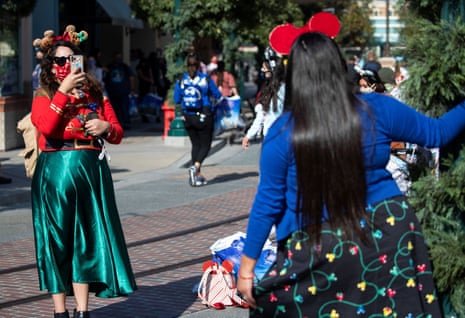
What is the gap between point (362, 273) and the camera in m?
3.56

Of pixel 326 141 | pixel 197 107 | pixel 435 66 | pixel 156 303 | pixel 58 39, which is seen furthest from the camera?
pixel 197 107

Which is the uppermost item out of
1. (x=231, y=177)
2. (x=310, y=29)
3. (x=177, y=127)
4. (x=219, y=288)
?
(x=310, y=29)

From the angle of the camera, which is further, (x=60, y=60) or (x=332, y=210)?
(x=60, y=60)

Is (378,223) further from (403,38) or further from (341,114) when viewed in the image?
(403,38)

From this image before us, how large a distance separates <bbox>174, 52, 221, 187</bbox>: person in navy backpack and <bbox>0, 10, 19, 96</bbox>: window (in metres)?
5.38

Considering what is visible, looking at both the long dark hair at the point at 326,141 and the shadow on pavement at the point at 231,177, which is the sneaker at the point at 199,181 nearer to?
the shadow on pavement at the point at 231,177

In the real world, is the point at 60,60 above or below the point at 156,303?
above

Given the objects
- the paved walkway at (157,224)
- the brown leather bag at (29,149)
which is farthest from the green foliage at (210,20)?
the brown leather bag at (29,149)

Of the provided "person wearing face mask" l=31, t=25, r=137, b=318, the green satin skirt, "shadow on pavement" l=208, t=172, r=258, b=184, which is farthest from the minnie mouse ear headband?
"shadow on pavement" l=208, t=172, r=258, b=184

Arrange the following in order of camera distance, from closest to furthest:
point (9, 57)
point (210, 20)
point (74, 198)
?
point (74, 198) → point (9, 57) → point (210, 20)

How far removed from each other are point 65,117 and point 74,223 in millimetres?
620

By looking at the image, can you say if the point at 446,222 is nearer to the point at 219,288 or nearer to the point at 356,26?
the point at 219,288

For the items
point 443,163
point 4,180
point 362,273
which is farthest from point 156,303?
point 4,180

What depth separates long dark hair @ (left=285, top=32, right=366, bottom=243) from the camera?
3.53 m
